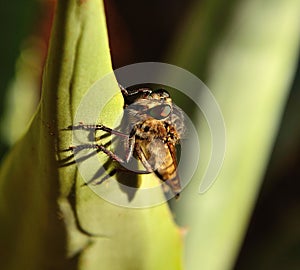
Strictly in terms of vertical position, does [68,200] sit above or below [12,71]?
below

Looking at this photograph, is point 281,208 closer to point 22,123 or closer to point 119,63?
point 119,63

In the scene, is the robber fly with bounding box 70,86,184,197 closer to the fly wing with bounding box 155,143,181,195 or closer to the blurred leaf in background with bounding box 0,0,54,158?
the fly wing with bounding box 155,143,181,195

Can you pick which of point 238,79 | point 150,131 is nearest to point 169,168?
point 150,131

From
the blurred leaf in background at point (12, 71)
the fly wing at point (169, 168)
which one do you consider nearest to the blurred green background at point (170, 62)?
the blurred leaf in background at point (12, 71)

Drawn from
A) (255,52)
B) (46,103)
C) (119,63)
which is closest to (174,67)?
(255,52)

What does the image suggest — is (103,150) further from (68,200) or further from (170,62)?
(170,62)

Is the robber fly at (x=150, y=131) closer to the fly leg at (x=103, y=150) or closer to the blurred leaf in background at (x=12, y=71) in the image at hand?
the fly leg at (x=103, y=150)
